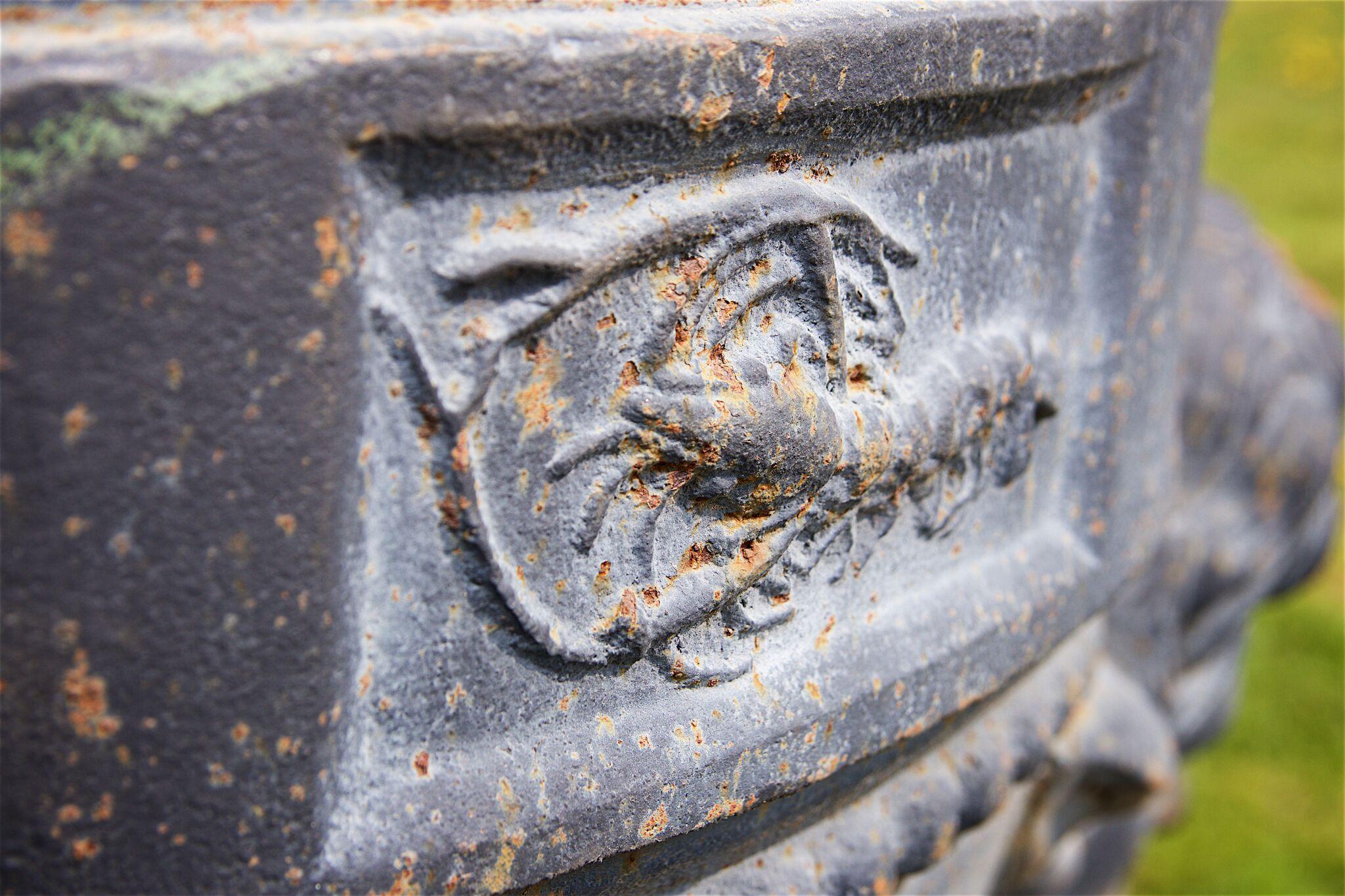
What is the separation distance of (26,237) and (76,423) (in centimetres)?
6

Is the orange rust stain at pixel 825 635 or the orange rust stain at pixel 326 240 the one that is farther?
the orange rust stain at pixel 825 635

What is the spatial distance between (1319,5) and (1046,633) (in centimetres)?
691

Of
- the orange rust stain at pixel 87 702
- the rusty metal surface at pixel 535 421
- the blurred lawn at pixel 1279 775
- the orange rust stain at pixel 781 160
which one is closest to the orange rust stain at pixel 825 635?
the rusty metal surface at pixel 535 421

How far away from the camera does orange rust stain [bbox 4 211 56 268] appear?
0.41 meters

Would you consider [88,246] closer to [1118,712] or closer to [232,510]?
[232,510]

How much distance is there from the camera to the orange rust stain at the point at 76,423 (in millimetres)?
429

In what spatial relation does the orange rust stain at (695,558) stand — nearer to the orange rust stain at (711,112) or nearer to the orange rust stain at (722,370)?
the orange rust stain at (722,370)

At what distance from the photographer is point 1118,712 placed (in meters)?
1.12

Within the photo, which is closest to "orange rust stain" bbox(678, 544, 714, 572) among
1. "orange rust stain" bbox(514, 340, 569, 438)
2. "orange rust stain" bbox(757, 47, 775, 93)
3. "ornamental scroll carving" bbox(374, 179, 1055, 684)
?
"ornamental scroll carving" bbox(374, 179, 1055, 684)

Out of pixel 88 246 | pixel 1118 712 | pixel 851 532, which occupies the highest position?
pixel 88 246

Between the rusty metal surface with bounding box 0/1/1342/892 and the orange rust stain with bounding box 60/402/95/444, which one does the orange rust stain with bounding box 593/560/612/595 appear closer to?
the rusty metal surface with bounding box 0/1/1342/892

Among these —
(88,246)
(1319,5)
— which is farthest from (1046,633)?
(1319,5)

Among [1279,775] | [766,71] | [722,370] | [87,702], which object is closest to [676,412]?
[722,370]

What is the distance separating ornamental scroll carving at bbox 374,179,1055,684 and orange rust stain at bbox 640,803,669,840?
0.06 meters
